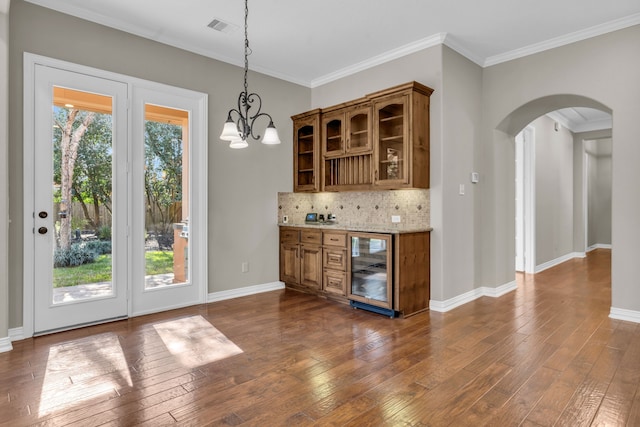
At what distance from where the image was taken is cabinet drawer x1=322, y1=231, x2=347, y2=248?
448 centimetres

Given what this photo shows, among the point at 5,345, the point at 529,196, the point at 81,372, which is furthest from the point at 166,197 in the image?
the point at 529,196

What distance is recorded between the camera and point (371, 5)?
11.8 ft

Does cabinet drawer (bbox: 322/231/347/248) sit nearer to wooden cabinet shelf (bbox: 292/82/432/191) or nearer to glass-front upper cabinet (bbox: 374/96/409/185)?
wooden cabinet shelf (bbox: 292/82/432/191)

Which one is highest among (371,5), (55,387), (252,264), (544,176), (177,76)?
(371,5)

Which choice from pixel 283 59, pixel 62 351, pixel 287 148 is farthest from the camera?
pixel 287 148

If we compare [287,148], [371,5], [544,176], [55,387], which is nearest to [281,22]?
[371,5]

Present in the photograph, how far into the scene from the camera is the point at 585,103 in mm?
4449

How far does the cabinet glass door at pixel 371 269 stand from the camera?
4.05m

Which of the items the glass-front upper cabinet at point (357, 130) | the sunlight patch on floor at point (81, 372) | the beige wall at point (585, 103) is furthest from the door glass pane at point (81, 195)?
the beige wall at point (585, 103)

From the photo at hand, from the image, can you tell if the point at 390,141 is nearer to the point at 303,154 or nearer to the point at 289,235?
the point at 303,154

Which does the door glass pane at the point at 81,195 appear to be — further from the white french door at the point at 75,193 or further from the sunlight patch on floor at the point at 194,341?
the sunlight patch on floor at the point at 194,341

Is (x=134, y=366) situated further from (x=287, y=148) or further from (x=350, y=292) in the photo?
(x=287, y=148)

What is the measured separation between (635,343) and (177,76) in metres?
5.19

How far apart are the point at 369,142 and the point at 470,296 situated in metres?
Answer: 2.27
